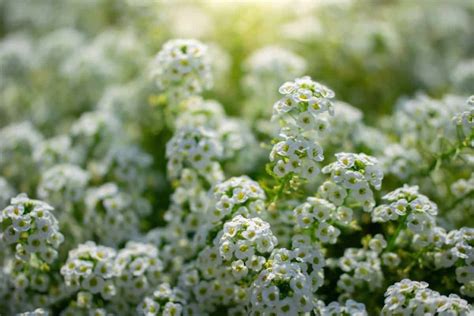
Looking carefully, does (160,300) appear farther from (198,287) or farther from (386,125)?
(386,125)

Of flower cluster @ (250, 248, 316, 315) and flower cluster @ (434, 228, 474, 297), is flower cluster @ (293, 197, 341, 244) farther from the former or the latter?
flower cluster @ (434, 228, 474, 297)

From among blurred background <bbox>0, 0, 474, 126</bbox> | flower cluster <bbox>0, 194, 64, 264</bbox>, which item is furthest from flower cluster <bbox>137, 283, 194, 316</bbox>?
blurred background <bbox>0, 0, 474, 126</bbox>

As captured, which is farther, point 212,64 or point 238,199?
point 212,64

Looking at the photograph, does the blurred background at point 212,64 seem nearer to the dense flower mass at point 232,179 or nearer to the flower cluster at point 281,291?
the dense flower mass at point 232,179

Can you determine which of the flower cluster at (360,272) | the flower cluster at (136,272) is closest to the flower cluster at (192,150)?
the flower cluster at (136,272)

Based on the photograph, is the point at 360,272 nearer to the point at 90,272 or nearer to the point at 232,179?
the point at 232,179

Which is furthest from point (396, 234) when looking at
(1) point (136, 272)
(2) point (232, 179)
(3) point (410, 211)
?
(1) point (136, 272)
